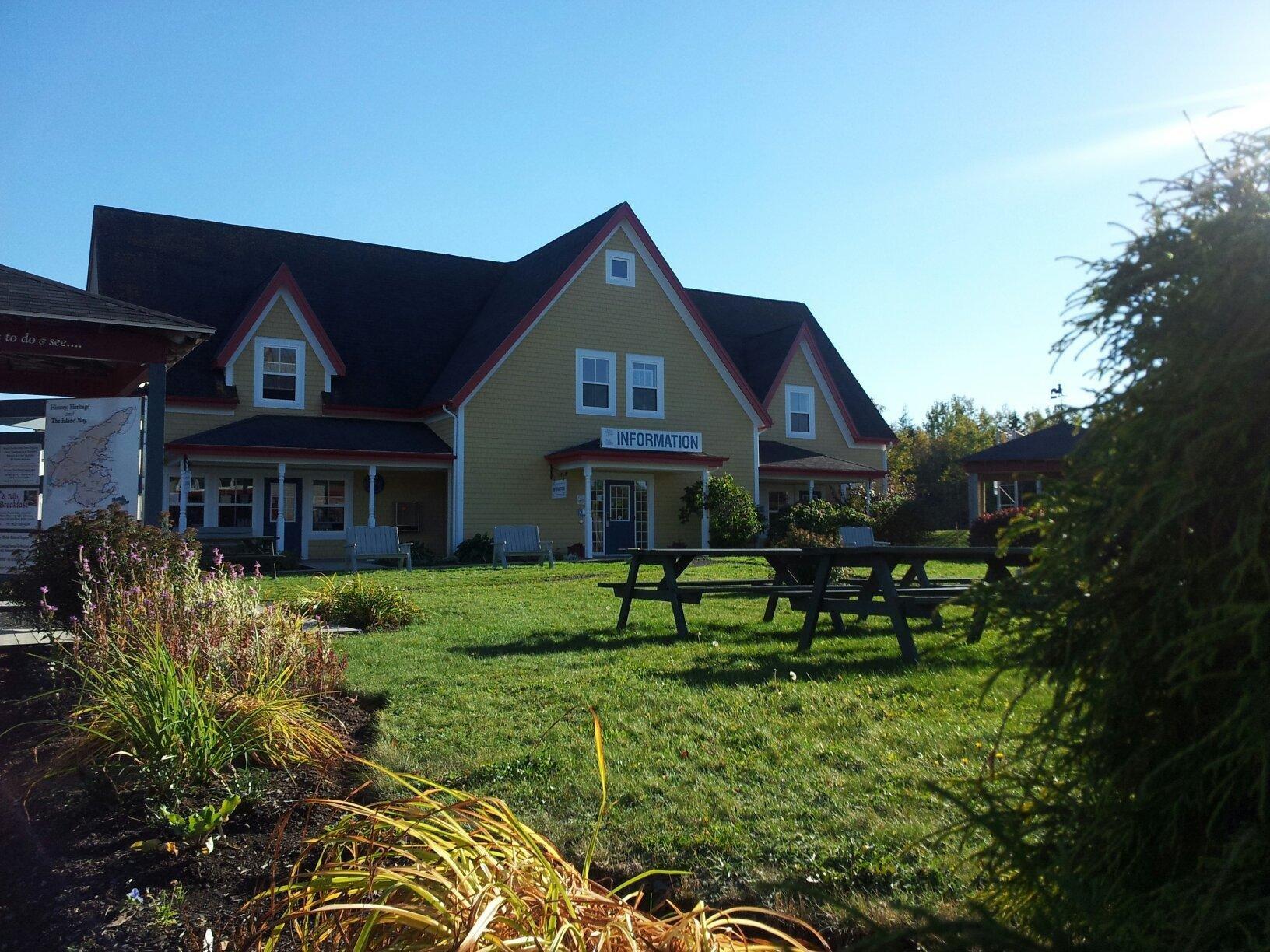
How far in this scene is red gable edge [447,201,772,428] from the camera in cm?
2444

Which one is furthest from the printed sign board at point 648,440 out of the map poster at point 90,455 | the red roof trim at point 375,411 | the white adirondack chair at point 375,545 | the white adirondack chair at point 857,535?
the map poster at point 90,455

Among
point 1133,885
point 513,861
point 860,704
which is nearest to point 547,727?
point 860,704

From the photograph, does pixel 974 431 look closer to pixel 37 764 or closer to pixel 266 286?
pixel 266 286

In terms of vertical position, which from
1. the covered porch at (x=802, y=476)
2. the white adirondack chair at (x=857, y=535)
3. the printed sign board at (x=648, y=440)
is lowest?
the white adirondack chair at (x=857, y=535)

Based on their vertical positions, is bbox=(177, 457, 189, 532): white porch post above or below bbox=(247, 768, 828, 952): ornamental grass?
above

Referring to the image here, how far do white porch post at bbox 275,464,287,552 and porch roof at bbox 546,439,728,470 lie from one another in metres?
6.55

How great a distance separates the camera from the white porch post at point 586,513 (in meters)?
24.4

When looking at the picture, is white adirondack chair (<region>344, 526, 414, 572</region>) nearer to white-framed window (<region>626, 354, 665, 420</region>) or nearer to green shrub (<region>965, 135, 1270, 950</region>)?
white-framed window (<region>626, 354, 665, 420</region>)

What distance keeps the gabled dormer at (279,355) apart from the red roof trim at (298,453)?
2521 mm

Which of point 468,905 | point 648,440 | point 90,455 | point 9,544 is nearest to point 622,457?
point 648,440

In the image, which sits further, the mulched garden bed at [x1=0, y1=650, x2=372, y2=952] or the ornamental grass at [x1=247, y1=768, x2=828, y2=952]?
the mulched garden bed at [x1=0, y1=650, x2=372, y2=952]

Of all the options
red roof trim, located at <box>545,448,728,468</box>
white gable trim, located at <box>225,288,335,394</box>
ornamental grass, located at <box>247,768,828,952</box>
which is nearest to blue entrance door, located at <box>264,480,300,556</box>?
white gable trim, located at <box>225,288,335,394</box>

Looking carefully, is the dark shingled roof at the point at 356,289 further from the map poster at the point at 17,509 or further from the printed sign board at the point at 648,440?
the map poster at the point at 17,509

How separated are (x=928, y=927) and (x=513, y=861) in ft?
4.10
